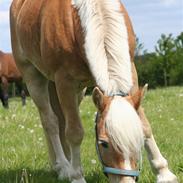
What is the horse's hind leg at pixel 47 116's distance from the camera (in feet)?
19.5

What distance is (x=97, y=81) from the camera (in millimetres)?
4242

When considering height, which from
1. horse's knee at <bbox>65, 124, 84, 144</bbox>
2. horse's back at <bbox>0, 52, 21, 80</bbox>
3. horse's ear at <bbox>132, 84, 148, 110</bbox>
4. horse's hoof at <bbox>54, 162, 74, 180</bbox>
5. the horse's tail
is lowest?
horse's hoof at <bbox>54, 162, 74, 180</bbox>

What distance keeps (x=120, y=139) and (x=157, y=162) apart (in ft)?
4.67

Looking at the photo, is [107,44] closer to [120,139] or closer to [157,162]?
[120,139]

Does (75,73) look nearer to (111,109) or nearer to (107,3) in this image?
(107,3)

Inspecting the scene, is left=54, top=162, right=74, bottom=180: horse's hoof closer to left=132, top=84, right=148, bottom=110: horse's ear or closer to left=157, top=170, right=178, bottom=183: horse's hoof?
left=157, top=170, right=178, bottom=183: horse's hoof

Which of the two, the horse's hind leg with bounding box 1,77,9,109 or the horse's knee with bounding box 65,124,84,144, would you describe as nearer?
the horse's knee with bounding box 65,124,84,144

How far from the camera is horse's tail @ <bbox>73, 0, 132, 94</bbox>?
4.19 m

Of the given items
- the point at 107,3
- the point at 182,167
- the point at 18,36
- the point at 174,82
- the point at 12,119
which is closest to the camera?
the point at 107,3

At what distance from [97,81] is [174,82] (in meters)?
43.2

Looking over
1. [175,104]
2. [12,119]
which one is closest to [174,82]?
[175,104]

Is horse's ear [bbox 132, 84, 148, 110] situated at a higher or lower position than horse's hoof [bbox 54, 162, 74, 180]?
higher

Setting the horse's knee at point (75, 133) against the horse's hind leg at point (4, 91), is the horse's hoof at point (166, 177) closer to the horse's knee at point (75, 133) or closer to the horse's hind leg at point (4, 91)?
the horse's knee at point (75, 133)

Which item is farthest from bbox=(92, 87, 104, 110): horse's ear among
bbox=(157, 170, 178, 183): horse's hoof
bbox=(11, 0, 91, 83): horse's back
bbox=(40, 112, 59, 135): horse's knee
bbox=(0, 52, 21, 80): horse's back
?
bbox=(0, 52, 21, 80): horse's back
